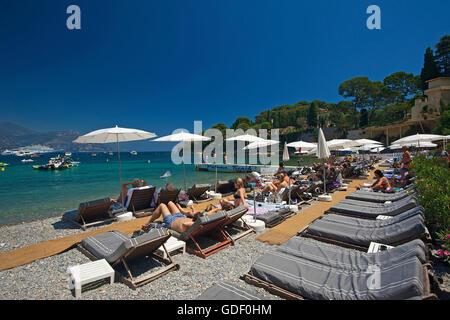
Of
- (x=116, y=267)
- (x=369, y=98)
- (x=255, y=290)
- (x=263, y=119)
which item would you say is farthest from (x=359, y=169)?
(x=263, y=119)

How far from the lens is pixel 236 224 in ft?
15.4

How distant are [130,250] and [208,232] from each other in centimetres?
171

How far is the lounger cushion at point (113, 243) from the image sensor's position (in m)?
2.77

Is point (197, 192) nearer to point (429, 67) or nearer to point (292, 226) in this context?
point (292, 226)

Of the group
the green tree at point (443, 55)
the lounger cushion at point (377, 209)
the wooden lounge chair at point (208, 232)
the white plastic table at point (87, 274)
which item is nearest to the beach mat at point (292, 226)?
the lounger cushion at point (377, 209)

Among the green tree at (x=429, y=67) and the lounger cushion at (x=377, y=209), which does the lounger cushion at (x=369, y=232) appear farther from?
the green tree at (x=429, y=67)

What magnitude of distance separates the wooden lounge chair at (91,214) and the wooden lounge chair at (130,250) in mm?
1548

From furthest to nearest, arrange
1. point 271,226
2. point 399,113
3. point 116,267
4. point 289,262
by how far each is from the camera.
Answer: point 399,113 → point 271,226 → point 116,267 → point 289,262

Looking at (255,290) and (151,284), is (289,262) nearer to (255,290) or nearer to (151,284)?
(255,290)

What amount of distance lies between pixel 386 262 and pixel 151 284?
9.10 ft

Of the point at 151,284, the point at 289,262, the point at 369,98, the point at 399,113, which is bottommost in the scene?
the point at 151,284

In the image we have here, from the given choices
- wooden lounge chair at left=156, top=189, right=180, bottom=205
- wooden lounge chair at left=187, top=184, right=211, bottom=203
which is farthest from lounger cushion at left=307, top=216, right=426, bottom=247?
wooden lounge chair at left=187, top=184, right=211, bottom=203
